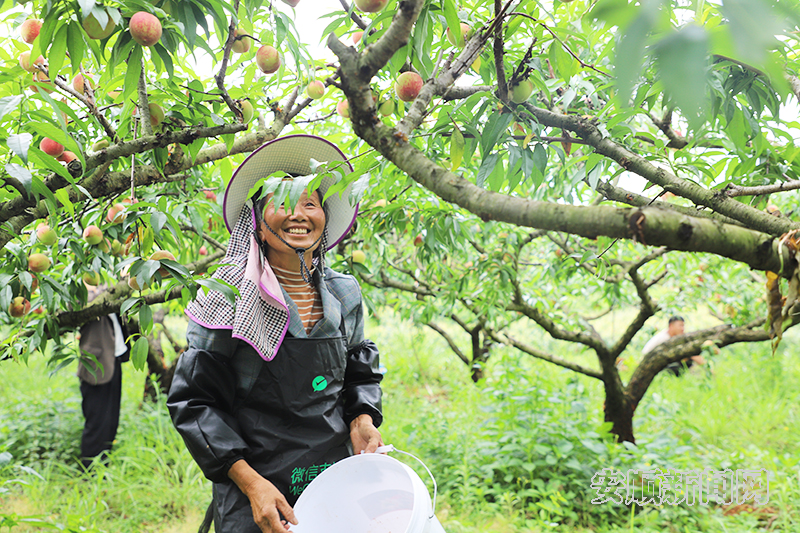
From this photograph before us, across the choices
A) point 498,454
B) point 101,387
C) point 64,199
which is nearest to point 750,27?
point 64,199

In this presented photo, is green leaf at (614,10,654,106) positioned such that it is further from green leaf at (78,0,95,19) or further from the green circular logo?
the green circular logo

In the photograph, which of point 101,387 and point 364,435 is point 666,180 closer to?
point 364,435

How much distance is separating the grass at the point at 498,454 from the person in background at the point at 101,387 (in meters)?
0.11

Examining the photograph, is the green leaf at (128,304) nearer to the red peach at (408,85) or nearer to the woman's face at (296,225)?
the woman's face at (296,225)

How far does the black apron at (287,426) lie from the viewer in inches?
45.0

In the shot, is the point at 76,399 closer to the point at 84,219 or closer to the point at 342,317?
the point at 84,219

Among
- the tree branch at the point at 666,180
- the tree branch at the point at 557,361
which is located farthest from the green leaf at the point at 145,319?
the tree branch at the point at 557,361

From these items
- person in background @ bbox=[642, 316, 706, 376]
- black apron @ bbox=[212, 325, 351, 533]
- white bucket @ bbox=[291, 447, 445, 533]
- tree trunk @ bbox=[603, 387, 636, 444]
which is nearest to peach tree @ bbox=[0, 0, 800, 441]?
black apron @ bbox=[212, 325, 351, 533]

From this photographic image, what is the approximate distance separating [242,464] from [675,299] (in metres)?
3.27

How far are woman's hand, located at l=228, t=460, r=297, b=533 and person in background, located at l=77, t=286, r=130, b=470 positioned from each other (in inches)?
86.4

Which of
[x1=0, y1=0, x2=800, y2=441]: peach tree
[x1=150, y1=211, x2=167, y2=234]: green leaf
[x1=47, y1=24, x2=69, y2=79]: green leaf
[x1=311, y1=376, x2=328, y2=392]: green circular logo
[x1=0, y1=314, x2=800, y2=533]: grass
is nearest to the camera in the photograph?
[x1=0, y1=0, x2=800, y2=441]: peach tree

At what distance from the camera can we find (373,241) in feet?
6.86

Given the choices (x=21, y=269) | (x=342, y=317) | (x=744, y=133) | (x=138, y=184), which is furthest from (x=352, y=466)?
(x=744, y=133)

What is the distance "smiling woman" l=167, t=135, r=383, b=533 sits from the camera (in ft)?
3.55
